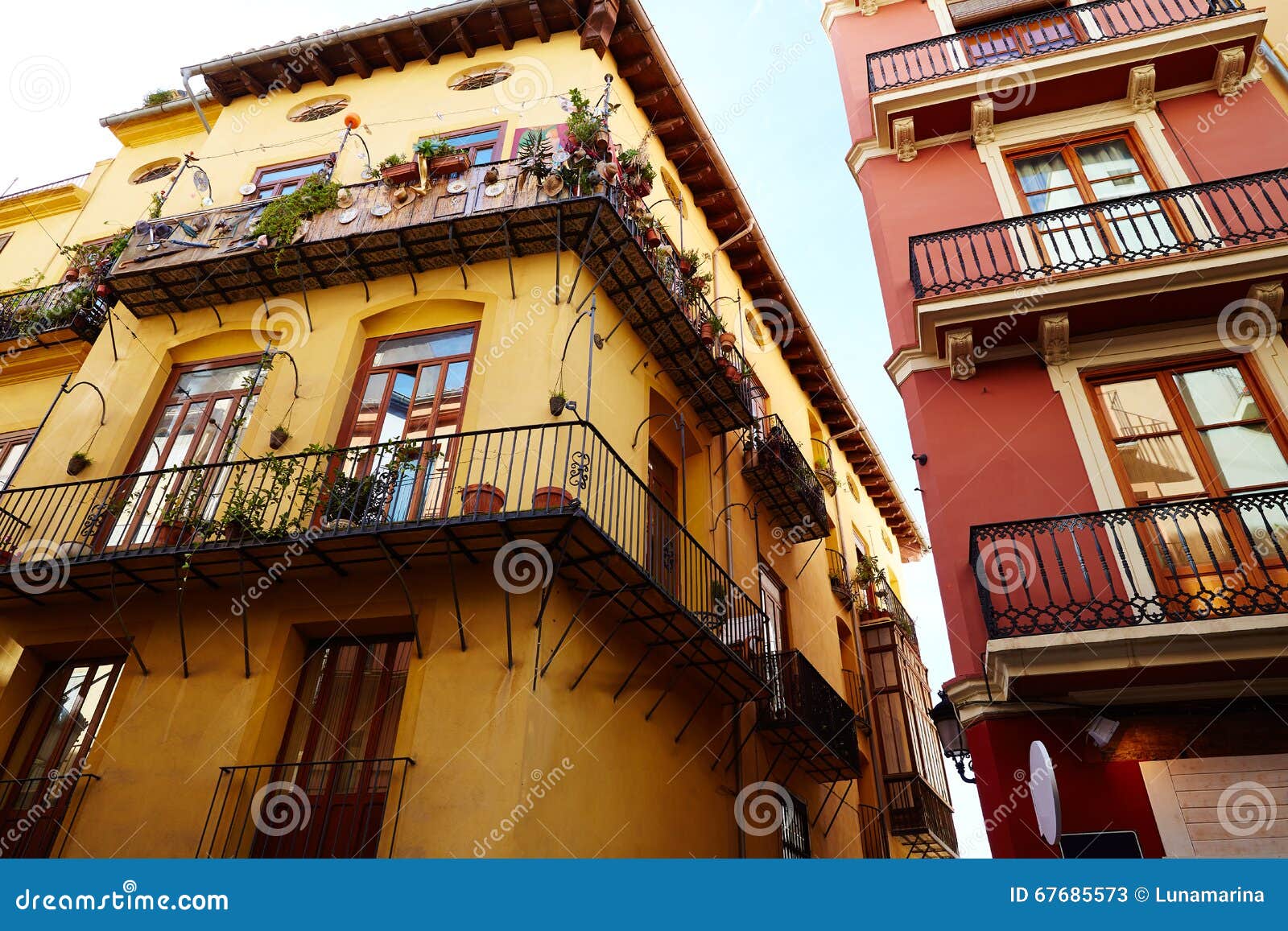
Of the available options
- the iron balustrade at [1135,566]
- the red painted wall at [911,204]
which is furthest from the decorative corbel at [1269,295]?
the red painted wall at [911,204]

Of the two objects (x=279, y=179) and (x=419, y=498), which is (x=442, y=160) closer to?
(x=279, y=179)

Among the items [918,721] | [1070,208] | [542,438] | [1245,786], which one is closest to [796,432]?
[918,721]

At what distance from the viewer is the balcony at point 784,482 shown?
16.1m

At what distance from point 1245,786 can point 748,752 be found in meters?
6.72

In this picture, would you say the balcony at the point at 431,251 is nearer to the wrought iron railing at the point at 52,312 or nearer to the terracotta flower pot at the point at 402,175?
the terracotta flower pot at the point at 402,175

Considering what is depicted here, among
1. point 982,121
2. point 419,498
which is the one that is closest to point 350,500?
point 419,498

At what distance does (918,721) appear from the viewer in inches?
770

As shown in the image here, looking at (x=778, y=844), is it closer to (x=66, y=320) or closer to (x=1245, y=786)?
(x=1245, y=786)

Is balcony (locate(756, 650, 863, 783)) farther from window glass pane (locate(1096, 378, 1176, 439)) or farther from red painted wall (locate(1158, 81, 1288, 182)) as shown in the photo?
red painted wall (locate(1158, 81, 1288, 182))

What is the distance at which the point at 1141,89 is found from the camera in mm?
12195

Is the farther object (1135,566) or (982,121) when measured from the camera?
(982,121)

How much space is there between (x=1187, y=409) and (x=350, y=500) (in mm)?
9709

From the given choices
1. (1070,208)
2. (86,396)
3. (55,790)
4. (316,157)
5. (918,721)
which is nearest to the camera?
(55,790)

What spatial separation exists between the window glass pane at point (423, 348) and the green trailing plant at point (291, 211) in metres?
2.12
